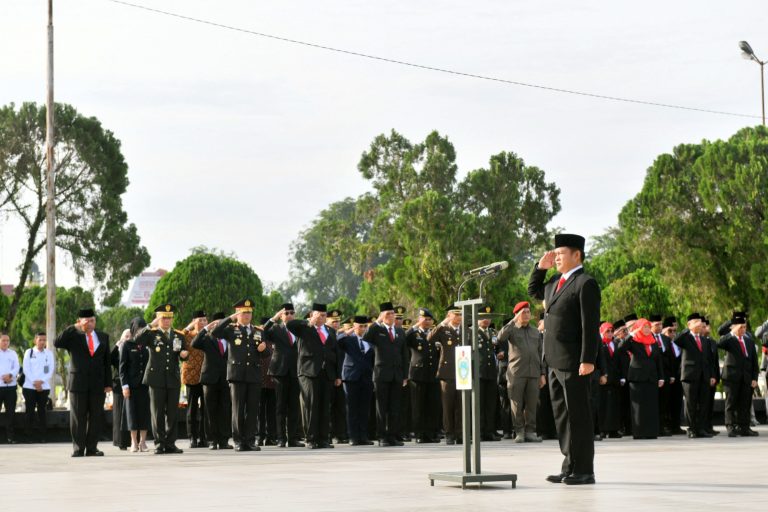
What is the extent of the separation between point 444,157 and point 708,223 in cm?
1522

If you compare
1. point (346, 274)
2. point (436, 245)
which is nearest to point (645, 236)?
point (436, 245)

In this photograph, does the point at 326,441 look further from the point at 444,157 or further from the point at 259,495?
the point at 444,157

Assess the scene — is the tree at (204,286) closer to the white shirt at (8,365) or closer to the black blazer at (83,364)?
the white shirt at (8,365)

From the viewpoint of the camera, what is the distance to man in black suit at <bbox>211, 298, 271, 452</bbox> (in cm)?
1628

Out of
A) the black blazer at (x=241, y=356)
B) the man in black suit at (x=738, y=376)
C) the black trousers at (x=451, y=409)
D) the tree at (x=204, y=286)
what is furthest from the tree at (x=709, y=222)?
the tree at (x=204, y=286)

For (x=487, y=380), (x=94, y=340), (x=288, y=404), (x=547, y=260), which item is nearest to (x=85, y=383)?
(x=94, y=340)

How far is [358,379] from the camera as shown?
18016mm

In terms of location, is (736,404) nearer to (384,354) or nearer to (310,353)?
(384,354)

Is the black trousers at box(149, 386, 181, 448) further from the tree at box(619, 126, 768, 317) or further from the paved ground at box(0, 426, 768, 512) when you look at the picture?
the tree at box(619, 126, 768, 317)

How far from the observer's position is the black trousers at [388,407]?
1767cm

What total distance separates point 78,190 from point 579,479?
34.2 meters

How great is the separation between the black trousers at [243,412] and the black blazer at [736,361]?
23.4ft

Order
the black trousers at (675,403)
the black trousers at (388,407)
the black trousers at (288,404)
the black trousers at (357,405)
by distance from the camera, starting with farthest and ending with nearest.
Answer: the black trousers at (675,403), the black trousers at (357,405), the black trousers at (388,407), the black trousers at (288,404)

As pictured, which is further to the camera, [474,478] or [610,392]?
[610,392]
